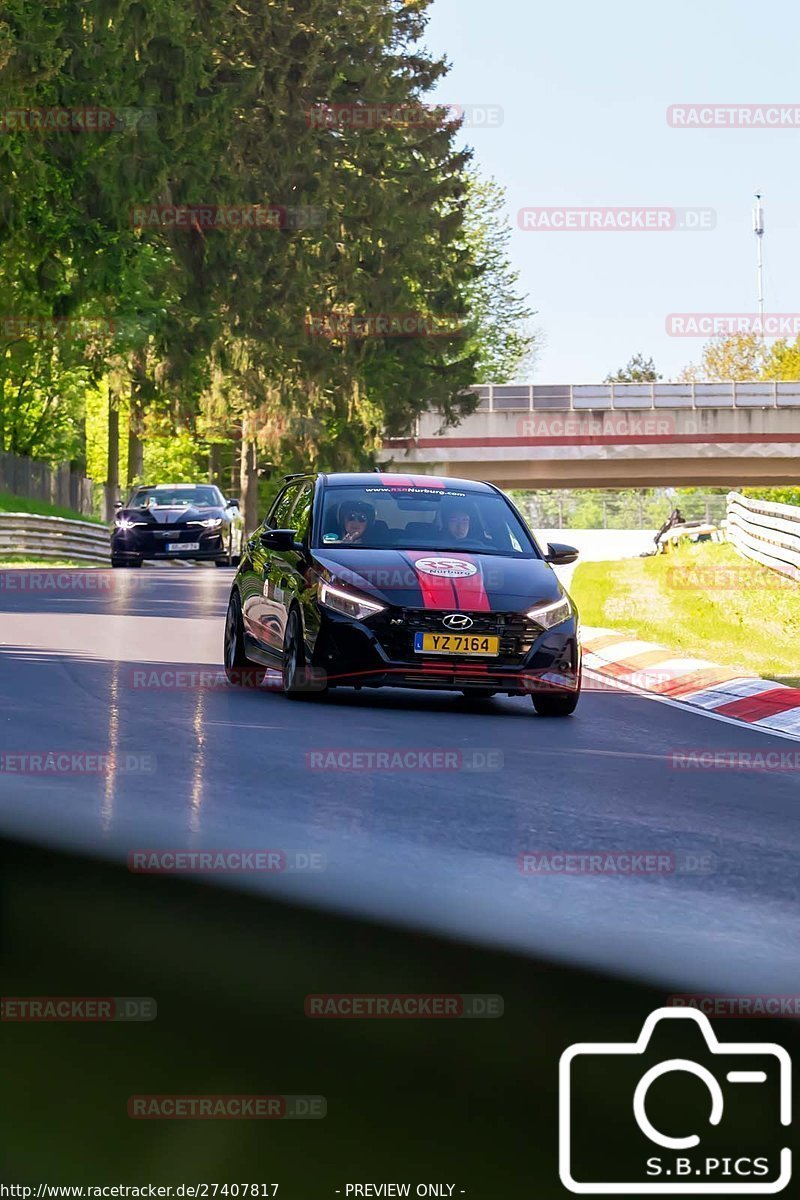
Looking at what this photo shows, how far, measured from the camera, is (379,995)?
5.24m

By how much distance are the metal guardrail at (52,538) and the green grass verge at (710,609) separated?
12.5m

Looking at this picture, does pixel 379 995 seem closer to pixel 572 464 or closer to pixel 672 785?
pixel 672 785

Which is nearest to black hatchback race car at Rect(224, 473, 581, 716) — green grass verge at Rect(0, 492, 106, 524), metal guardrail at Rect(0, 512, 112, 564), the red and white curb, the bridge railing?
the red and white curb

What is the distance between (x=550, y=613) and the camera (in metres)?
13.8

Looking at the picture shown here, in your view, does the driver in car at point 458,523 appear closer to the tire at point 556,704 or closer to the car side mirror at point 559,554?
the car side mirror at point 559,554

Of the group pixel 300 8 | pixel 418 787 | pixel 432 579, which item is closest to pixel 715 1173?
pixel 418 787

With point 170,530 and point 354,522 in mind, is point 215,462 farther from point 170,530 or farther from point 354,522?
point 354,522

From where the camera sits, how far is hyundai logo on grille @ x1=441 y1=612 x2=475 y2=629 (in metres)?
13.5

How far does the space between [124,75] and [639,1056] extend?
107 feet

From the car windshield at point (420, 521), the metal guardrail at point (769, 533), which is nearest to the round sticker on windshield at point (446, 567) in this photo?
the car windshield at point (420, 521)

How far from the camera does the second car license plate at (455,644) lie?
1345cm

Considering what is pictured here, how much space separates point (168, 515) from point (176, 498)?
2.78 feet

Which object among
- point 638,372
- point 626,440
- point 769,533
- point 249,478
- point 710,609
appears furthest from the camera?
point 638,372

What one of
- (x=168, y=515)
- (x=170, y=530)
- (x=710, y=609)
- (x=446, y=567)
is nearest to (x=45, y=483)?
(x=168, y=515)
